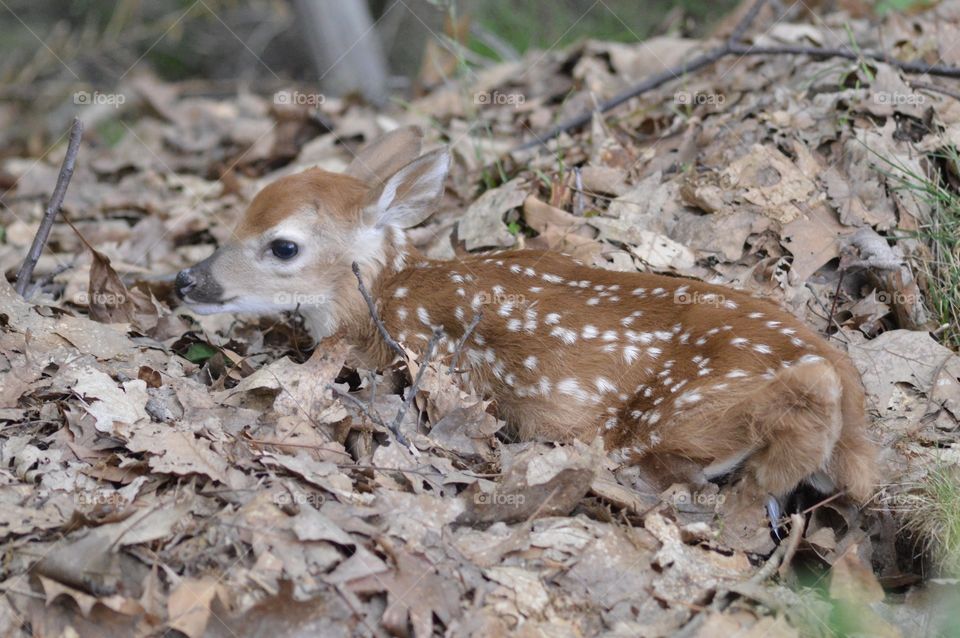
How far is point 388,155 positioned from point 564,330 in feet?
5.38

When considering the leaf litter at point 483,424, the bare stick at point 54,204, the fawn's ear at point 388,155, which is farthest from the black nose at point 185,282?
the fawn's ear at point 388,155

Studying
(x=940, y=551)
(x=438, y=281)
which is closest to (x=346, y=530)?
(x=438, y=281)

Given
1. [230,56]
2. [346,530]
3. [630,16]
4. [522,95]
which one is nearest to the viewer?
[346,530]

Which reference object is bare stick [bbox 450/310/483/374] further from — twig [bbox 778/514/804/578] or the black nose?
twig [bbox 778/514/804/578]

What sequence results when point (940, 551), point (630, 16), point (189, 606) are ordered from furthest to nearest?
point (630, 16) → point (940, 551) → point (189, 606)

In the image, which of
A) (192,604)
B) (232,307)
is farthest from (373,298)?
(192,604)

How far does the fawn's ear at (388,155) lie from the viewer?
16.6 feet

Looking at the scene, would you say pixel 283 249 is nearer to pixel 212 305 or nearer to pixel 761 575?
pixel 212 305

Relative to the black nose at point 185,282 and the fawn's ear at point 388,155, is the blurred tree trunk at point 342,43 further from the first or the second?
the black nose at point 185,282

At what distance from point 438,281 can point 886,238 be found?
2.22m

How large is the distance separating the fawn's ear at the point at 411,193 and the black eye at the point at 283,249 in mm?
382

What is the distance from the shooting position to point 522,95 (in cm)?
728

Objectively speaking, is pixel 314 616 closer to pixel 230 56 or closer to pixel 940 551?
pixel 940 551

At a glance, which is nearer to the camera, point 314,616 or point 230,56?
point 314,616
